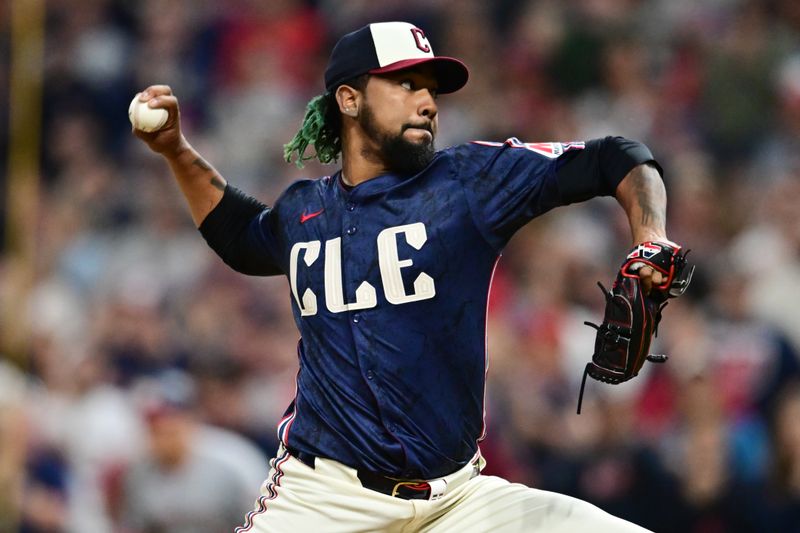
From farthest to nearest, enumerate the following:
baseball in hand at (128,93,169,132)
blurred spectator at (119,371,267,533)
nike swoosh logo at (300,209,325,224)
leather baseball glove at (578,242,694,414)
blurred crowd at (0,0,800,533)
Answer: blurred spectator at (119,371,267,533) < blurred crowd at (0,0,800,533) < baseball in hand at (128,93,169,132) < nike swoosh logo at (300,209,325,224) < leather baseball glove at (578,242,694,414)

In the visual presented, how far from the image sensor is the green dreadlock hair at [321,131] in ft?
13.3

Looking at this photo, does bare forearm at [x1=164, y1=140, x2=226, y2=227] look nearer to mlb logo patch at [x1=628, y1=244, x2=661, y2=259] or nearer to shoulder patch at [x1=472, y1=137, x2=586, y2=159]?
shoulder patch at [x1=472, y1=137, x2=586, y2=159]

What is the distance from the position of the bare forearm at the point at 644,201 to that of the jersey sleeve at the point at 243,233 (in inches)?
47.6

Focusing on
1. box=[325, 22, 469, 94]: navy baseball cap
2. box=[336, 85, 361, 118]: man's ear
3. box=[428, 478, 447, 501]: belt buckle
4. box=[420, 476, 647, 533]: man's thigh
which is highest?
box=[325, 22, 469, 94]: navy baseball cap

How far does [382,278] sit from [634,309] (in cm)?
78

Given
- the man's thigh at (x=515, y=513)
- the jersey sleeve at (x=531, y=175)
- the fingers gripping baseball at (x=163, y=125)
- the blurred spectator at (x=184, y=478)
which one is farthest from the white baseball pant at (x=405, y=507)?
the blurred spectator at (x=184, y=478)

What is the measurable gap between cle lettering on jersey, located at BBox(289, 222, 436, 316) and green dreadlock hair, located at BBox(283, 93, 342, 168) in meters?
0.42

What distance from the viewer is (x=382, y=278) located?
363cm

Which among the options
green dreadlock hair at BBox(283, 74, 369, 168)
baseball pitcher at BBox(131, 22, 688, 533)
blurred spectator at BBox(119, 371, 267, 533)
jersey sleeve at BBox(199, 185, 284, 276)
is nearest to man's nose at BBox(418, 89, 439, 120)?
baseball pitcher at BBox(131, 22, 688, 533)

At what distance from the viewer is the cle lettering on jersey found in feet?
11.8

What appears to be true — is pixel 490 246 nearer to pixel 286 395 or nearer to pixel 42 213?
pixel 286 395

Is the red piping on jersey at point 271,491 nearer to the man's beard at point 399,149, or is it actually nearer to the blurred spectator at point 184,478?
the man's beard at point 399,149

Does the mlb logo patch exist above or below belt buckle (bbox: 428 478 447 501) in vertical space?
above

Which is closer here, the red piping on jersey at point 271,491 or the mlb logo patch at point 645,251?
the mlb logo patch at point 645,251
